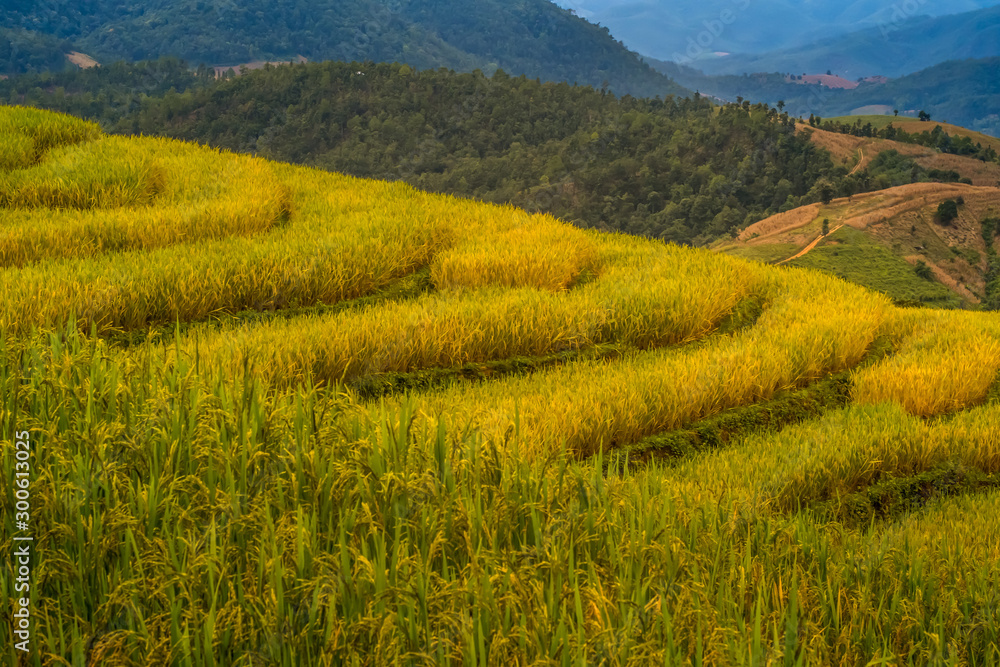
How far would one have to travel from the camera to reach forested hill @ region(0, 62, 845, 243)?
149 ft

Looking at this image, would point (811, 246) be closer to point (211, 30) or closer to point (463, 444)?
point (463, 444)

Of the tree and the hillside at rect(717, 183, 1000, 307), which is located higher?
the tree

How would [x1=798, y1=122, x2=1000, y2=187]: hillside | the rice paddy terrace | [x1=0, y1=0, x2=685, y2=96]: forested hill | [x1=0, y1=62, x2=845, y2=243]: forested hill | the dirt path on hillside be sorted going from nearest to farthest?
the rice paddy terrace
the dirt path on hillside
[x1=798, y1=122, x2=1000, y2=187]: hillside
[x1=0, y1=62, x2=845, y2=243]: forested hill
[x1=0, y1=0, x2=685, y2=96]: forested hill

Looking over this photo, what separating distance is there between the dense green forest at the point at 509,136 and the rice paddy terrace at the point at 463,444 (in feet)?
112

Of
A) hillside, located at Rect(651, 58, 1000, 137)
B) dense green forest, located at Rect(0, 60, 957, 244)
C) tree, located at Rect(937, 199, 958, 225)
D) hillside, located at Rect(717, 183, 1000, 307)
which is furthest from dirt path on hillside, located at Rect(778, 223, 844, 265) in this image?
hillside, located at Rect(651, 58, 1000, 137)

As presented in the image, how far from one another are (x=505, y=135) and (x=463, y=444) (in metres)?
73.0

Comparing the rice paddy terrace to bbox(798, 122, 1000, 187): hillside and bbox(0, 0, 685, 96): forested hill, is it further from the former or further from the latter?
bbox(0, 0, 685, 96): forested hill

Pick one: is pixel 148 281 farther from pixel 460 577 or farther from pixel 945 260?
pixel 945 260

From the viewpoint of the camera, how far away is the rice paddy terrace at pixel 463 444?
178 cm

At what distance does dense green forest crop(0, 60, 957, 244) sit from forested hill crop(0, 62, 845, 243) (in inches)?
5.9

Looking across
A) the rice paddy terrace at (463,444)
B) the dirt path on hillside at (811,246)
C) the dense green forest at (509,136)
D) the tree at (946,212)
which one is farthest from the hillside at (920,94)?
the rice paddy terrace at (463,444)

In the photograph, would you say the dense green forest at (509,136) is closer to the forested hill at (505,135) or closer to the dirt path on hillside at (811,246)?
the forested hill at (505,135)

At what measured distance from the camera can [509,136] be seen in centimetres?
7231

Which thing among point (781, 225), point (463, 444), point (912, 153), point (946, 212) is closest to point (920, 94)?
point (912, 153)
